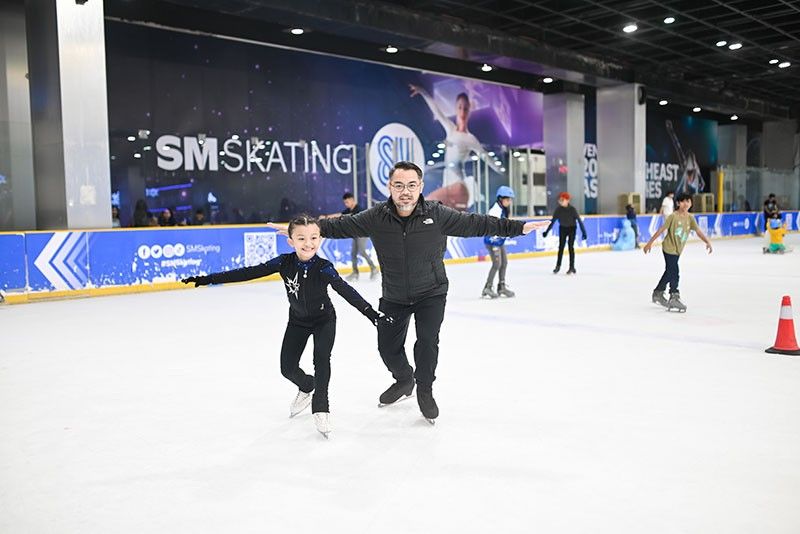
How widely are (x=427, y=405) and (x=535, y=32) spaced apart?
49.3 ft

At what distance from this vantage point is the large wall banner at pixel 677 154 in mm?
27156

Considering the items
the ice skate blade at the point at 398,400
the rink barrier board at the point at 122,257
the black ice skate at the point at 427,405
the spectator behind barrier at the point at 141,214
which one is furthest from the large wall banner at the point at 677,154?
the black ice skate at the point at 427,405

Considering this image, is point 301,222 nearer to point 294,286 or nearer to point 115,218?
point 294,286

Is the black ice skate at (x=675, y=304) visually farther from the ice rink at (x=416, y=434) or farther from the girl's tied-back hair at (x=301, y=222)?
the girl's tied-back hair at (x=301, y=222)

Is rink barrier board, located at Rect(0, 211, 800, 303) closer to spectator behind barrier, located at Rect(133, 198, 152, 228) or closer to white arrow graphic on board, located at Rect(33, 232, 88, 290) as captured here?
white arrow graphic on board, located at Rect(33, 232, 88, 290)

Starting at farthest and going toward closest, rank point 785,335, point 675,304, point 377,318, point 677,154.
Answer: point 677,154 < point 675,304 < point 785,335 < point 377,318

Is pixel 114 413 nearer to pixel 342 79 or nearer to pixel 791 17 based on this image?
pixel 342 79

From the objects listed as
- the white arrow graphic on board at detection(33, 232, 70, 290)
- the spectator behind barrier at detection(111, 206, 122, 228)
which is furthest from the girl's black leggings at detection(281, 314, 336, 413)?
the spectator behind barrier at detection(111, 206, 122, 228)

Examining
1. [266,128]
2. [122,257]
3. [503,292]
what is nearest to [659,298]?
[503,292]

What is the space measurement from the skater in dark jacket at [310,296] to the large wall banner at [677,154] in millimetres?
24590

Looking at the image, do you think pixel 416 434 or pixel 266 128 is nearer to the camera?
pixel 416 434

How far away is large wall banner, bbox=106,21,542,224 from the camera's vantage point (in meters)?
13.8

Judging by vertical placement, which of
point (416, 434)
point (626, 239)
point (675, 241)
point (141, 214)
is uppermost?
point (141, 214)

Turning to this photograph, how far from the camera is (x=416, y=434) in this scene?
366cm
